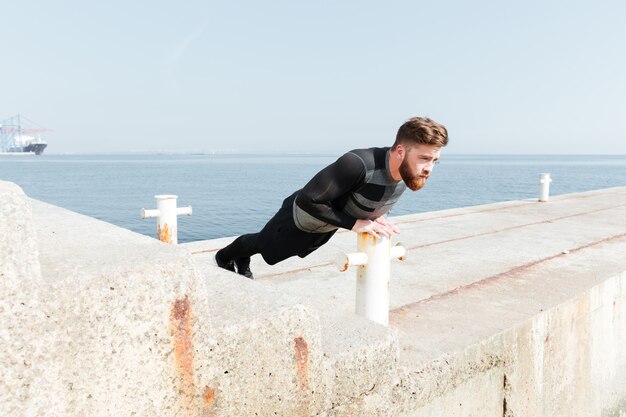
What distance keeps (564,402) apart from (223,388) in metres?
3.53

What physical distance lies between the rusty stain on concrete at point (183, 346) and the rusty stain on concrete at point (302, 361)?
1.63 ft

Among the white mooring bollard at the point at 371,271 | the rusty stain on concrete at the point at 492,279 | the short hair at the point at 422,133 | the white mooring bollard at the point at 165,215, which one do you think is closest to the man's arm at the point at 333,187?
the white mooring bollard at the point at 371,271

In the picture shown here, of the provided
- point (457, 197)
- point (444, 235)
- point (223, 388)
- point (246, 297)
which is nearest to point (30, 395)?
point (223, 388)

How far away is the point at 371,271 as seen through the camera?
3117mm

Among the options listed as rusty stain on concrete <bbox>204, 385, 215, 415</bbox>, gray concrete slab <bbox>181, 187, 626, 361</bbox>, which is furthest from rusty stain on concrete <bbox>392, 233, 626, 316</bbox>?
rusty stain on concrete <bbox>204, 385, 215, 415</bbox>

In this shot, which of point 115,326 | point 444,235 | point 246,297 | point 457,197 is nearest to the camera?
point 115,326

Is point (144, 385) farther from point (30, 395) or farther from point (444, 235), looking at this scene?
point (444, 235)

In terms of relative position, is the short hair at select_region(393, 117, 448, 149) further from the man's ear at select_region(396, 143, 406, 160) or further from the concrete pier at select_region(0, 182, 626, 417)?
the concrete pier at select_region(0, 182, 626, 417)

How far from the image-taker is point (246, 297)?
227 cm

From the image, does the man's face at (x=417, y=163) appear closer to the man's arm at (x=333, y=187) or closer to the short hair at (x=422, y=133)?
the short hair at (x=422, y=133)

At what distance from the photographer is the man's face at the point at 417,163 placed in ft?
9.69

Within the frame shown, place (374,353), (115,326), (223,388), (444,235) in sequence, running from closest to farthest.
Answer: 1. (115,326)
2. (223,388)
3. (374,353)
4. (444,235)

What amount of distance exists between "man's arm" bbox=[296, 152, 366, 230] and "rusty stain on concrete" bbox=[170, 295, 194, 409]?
145cm

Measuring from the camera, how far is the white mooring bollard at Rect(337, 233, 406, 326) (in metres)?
3.04
